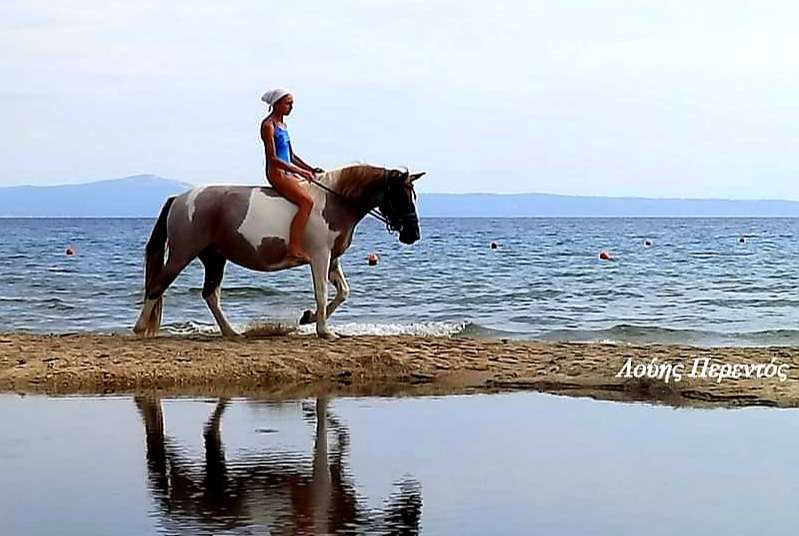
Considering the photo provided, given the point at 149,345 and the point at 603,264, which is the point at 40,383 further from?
the point at 603,264

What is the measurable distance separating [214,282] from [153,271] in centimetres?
67

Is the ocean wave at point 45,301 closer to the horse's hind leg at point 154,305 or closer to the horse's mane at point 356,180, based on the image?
the horse's hind leg at point 154,305

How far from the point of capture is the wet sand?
1044 centimetres

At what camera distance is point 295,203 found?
42.3 feet

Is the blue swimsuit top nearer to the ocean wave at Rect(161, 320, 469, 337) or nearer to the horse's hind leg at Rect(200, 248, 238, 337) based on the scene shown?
the horse's hind leg at Rect(200, 248, 238, 337)

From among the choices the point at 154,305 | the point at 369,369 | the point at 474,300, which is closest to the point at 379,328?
the point at 154,305

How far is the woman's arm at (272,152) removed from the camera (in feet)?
42.3

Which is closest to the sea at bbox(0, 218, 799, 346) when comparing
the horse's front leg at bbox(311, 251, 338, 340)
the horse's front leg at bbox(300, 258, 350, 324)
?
the horse's front leg at bbox(300, 258, 350, 324)

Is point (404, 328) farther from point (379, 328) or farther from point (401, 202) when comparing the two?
point (401, 202)

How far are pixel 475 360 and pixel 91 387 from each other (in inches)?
139

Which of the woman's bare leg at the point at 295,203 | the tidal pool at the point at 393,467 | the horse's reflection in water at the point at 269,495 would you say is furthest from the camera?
the woman's bare leg at the point at 295,203

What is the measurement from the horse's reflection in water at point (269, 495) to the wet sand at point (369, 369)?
103 inches
